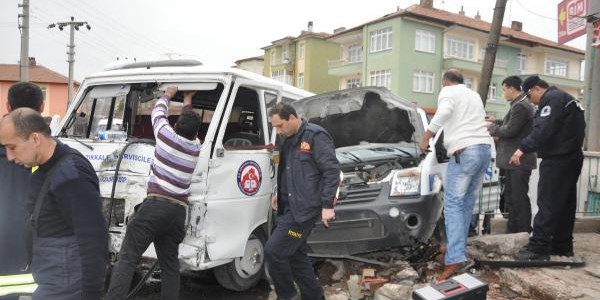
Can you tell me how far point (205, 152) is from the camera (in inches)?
174

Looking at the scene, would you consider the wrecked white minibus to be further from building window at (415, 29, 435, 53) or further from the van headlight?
building window at (415, 29, 435, 53)

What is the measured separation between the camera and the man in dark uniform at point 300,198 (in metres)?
4.21

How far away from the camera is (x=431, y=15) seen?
37219mm

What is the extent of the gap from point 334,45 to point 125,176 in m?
46.1

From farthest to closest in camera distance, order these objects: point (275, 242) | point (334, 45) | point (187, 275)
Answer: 1. point (334, 45)
2. point (187, 275)
3. point (275, 242)

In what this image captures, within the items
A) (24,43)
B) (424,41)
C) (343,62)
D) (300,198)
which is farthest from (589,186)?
(343,62)

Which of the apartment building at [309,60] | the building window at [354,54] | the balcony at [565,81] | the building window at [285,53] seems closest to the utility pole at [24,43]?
the building window at [354,54]

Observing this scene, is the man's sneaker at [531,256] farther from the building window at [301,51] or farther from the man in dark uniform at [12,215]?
the building window at [301,51]

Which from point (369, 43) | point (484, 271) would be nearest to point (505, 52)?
point (369, 43)

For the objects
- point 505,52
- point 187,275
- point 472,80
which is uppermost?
point 505,52

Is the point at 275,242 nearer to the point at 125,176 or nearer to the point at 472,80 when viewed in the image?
the point at 125,176

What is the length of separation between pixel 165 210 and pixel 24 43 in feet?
65.6

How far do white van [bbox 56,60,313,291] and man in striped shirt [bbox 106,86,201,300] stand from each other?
0.70 feet

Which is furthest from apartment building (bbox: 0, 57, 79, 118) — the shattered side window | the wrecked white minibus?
the wrecked white minibus
